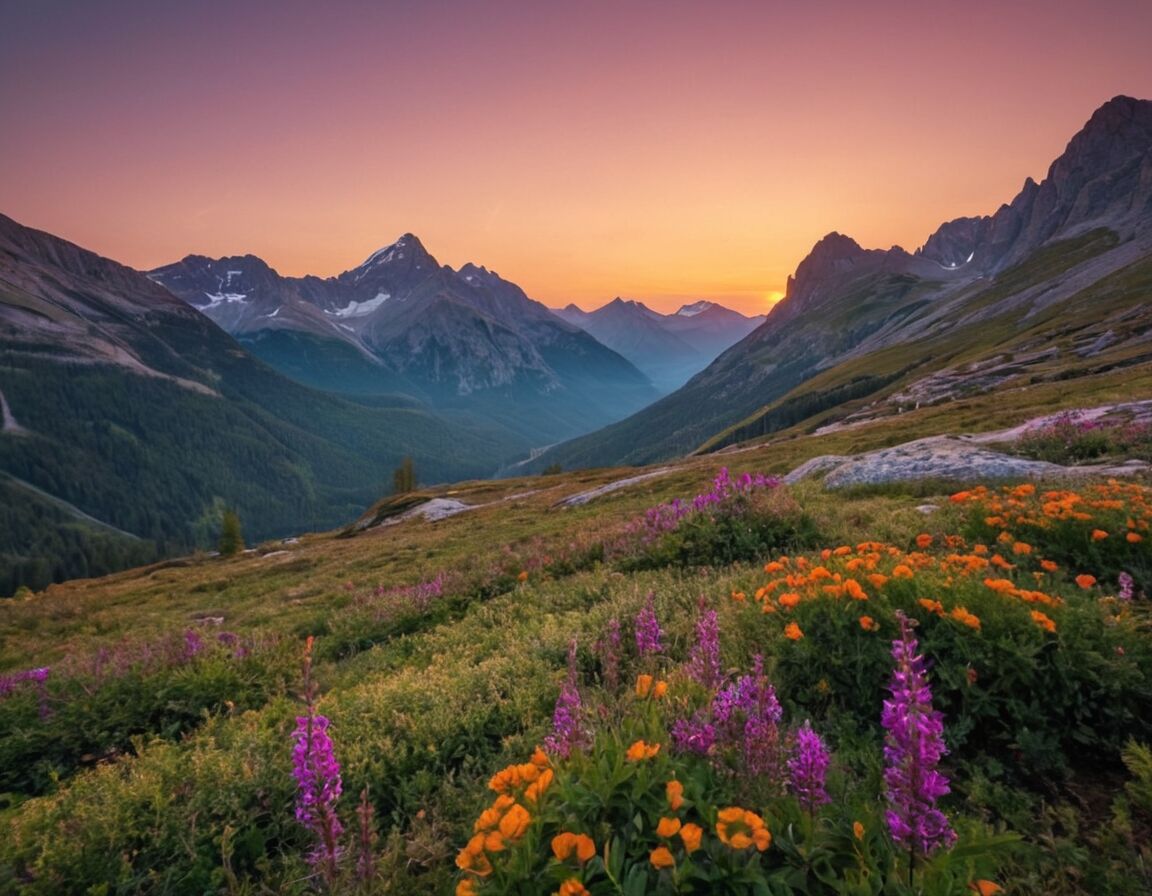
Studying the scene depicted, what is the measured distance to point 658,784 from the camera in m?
3.19

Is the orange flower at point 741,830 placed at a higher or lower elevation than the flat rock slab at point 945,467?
higher

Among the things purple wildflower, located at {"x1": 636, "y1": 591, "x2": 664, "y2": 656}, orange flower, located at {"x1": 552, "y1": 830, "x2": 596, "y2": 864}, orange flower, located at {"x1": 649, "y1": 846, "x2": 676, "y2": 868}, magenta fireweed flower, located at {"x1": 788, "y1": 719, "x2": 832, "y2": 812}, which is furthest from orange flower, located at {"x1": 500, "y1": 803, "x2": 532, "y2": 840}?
purple wildflower, located at {"x1": 636, "y1": 591, "x2": 664, "y2": 656}

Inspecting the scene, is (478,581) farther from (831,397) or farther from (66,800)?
(831,397)

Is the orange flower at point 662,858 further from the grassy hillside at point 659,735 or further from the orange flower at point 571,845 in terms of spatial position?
the orange flower at point 571,845

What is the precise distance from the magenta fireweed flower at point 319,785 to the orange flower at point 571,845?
4.42 feet

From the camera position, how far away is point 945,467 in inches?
599

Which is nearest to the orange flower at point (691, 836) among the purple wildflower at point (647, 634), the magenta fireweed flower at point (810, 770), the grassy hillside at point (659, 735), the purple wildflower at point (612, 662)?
the grassy hillside at point (659, 735)

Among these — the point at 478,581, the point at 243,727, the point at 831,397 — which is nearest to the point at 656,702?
the point at 243,727

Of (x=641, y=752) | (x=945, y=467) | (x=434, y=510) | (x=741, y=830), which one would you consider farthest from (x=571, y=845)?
(x=434, y=510)

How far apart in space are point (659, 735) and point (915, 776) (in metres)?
1.56

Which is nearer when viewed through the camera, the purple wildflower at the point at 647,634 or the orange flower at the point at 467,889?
the orange flower at the point at 467,889

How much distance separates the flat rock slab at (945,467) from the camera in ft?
43.3

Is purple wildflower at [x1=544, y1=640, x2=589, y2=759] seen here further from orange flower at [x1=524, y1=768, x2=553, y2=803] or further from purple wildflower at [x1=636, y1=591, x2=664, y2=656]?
purple wildflower at [x1=636, y1=591, x2=664, y2=656]

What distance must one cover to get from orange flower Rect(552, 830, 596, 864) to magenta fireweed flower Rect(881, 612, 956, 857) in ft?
4.71
